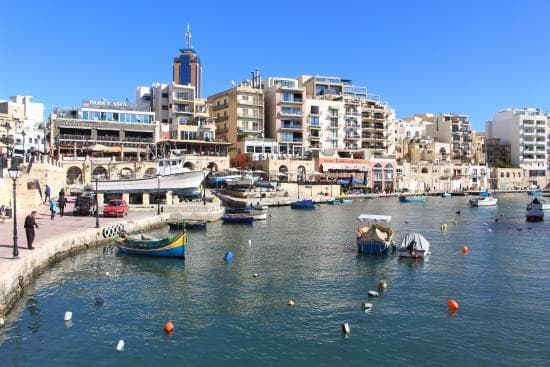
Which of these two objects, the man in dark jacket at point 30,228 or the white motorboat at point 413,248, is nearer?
the man in dark jacket at point 30,228

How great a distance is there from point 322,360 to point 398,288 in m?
8.65

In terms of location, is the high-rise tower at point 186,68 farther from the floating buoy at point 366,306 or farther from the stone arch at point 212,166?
the floating buoy at point 366,306

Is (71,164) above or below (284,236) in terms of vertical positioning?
above

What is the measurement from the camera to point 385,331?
16.0m

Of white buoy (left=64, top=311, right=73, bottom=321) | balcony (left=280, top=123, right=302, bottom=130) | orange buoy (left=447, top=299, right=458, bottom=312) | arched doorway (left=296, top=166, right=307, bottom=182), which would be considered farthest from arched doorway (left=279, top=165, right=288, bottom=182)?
white buoy (left=64, top=311, right=73, bottom=321)

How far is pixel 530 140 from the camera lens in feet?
431

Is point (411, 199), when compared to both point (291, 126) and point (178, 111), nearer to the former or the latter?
point (291, 126)

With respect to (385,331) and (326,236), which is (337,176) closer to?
(326,236)

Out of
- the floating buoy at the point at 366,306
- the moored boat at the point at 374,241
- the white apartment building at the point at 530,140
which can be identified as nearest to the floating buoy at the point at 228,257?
the moored boat at the point at 374,241

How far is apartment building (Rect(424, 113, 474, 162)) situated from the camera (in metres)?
125

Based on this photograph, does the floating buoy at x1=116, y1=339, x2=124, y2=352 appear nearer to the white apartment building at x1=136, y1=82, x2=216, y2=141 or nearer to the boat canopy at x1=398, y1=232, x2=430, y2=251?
the boat canopy at x1=398, y1=232, x2=430, y2=251

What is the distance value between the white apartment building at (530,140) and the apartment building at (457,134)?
1302cm

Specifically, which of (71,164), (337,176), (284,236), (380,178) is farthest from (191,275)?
(380,178)

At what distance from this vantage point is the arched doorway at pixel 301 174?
88.1 metres
